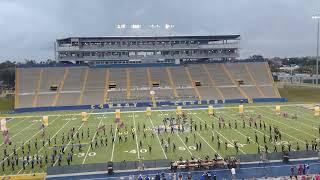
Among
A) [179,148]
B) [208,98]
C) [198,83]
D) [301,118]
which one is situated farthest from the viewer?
[198,83]

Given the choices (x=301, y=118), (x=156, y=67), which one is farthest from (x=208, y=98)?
(x=301, y=118)

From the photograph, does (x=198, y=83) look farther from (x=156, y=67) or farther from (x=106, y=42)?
(x=106, y=42)

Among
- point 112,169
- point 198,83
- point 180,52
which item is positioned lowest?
point 112,169

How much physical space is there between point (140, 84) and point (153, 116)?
19.9 m

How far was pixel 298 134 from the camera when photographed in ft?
99.2

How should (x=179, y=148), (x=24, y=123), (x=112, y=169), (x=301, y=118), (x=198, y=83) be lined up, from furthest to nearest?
(x=198, y=83)
(x=24, y=123)
(x=301, y=118)
(x=179, y=148)
(x=112, y=169)

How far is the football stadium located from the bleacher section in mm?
160

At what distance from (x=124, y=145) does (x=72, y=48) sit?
148 ft

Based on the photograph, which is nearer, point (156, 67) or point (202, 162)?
point (202, 162)

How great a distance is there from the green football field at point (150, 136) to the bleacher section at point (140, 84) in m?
12.1

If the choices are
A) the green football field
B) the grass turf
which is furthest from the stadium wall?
the green football field

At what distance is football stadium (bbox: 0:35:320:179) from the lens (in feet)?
71.7

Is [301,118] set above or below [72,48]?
below

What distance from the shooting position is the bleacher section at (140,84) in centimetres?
5734
